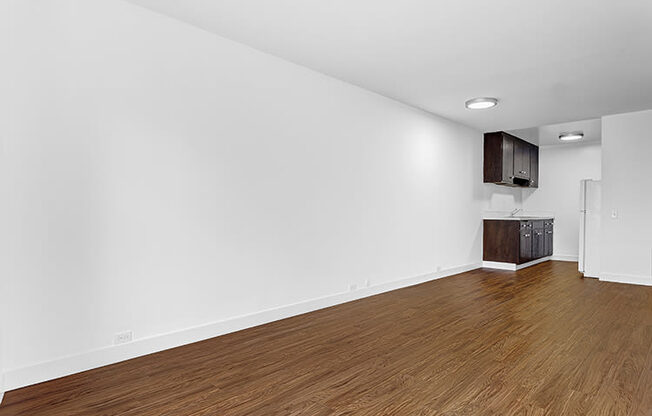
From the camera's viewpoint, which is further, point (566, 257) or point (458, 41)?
point (566, 257)

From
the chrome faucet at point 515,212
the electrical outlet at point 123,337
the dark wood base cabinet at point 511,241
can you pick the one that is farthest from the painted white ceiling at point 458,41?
the chrome faucet at point 515,212

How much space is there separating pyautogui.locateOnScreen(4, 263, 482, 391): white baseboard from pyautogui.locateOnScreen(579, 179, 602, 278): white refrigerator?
4.31 m

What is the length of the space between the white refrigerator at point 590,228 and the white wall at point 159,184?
4.05 metres

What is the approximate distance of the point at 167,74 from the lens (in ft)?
10.1

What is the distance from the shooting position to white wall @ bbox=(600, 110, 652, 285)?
18.7 ft

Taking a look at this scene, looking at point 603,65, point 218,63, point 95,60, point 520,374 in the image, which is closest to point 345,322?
point 520,374

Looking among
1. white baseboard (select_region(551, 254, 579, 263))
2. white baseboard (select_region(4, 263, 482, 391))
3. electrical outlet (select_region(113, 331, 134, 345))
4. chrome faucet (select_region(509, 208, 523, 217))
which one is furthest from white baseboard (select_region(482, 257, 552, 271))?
electrical outlet (select_region(113, 331, 134, 345))

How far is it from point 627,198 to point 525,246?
183 cm

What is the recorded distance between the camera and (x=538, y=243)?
7934 mm

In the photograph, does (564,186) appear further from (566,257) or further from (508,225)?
(508,225)

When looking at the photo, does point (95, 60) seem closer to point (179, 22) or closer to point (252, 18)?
point (179, 22)

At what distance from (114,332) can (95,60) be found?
187 cm

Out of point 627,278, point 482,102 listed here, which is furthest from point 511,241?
point 482,102

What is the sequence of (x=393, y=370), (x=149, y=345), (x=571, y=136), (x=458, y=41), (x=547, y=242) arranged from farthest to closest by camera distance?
1. (x=547, y=242)
2. (x=571, y=136)
3. (x=458, y=41)
4. (x=149, y=345)
5. (x=393, y=370)
